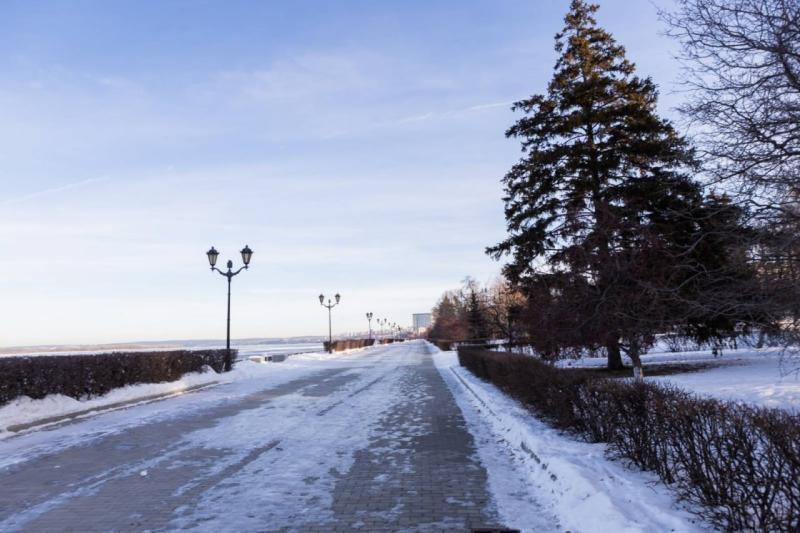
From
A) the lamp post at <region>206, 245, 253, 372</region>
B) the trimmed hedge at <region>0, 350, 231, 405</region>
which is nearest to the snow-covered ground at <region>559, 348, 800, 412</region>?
the trimmed hedge at <region>0, 350, 231, 405</region>

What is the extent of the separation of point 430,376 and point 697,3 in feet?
62.7

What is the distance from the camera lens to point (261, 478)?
6887 mm

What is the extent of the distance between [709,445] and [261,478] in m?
5.14

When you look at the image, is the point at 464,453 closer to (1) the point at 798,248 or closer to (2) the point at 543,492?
(2) the point at 543,492

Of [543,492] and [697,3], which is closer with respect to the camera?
[543,492]

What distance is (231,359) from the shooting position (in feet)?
92.6

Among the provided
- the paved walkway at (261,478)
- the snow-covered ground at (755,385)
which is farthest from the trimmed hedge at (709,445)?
the snow-covered ground at (755,385)

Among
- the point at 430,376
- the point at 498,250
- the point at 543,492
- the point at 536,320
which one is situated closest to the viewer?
the point at 543,492

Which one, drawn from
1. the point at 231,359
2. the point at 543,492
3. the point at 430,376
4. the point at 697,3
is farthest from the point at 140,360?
the point at 697,3

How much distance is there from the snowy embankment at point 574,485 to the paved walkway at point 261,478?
1.03 feet

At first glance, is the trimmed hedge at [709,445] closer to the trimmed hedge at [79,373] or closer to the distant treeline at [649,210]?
the distant treeline at [649,210]

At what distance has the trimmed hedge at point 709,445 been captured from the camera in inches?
143

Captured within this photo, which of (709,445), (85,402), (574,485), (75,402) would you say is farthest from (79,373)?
(709,445)

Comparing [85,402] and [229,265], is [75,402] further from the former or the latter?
[229,265]
